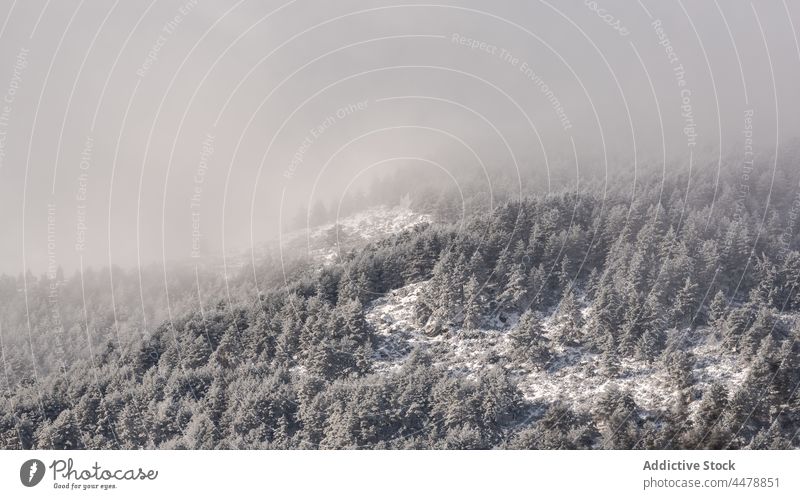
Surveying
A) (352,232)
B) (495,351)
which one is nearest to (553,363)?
(495,351)

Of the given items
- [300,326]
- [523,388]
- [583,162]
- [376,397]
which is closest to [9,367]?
[300,326]

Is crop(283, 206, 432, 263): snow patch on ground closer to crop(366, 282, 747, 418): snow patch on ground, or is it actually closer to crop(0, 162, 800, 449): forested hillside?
crop(0, 162, 800, 449): forested hillside

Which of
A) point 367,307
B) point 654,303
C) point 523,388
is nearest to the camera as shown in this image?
point 523,388

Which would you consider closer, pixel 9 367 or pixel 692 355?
pixel 692 355

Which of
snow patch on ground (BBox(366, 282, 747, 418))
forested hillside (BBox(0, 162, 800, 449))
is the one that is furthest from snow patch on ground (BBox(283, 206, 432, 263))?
snow patch on ground (BBox(366, 282, 747, 418))

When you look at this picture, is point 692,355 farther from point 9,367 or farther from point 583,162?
point 9,367

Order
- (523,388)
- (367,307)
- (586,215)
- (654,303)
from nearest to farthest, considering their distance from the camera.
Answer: (523,388) < (654,303) < (367,307) < (586,215)

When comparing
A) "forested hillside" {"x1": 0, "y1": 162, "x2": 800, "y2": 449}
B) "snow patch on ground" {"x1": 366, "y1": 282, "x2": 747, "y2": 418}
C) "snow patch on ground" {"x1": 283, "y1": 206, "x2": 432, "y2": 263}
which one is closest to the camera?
"forested hillside" {"x1": 0, "y1": 162, "x2": 800, "y2": 449}

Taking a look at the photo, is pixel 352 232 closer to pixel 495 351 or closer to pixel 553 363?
pixel 495 351
